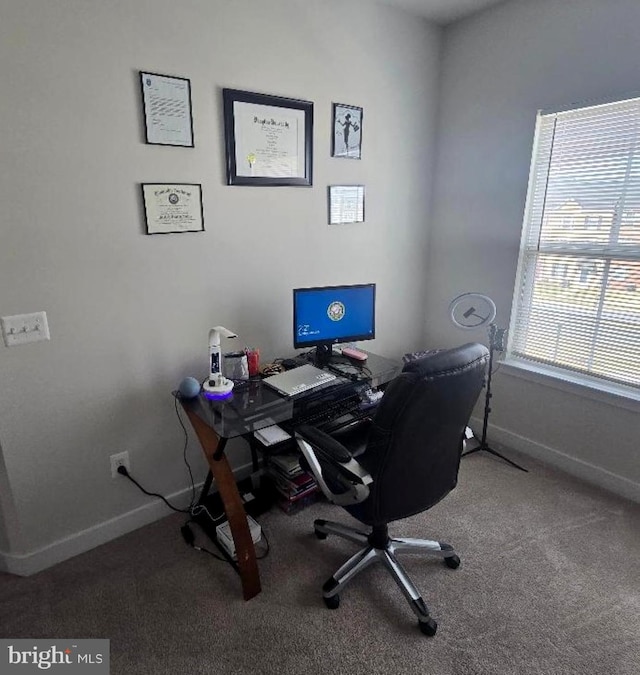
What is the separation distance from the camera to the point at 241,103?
6.41 feet

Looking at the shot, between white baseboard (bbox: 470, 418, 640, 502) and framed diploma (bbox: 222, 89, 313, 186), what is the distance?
2.09 metres

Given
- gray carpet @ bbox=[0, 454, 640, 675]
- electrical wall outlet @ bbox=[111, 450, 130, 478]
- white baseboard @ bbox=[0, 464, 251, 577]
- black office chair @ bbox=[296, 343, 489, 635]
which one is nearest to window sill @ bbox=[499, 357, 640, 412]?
gray carpet @ bbox=[0, 454, 640, 675]

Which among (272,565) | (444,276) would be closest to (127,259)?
(272,565)

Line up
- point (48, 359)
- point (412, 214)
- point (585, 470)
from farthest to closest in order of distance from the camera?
point (412, 214)
point (585, 470)
point (48, 359)

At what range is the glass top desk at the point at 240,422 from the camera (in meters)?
1.64

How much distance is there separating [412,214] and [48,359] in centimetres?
231

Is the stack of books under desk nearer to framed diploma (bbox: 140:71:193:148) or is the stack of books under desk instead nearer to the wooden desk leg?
the wooden desk leg

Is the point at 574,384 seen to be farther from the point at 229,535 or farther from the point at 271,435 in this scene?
the point at 229,535

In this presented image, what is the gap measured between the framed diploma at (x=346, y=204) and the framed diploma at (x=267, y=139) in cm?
20

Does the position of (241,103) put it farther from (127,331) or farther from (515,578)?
(515,578)

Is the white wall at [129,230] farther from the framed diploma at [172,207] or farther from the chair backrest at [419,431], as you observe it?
the chair backrest at [419,431]

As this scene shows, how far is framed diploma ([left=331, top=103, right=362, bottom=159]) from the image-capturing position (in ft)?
7.58

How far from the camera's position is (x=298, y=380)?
199 centimetres

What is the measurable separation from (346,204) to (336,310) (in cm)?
68
